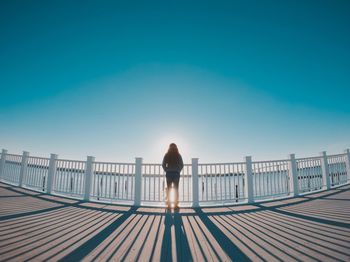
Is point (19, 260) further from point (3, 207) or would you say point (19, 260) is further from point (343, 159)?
point (343, 159)

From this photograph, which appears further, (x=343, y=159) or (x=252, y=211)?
(x=343, y=159)

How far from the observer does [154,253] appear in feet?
7.73

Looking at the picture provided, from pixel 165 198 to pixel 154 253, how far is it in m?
3.28

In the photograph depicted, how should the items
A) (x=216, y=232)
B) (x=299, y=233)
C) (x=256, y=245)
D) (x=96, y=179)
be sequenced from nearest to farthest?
(x=256, y=245)
(x=299, y=233)
(x=216, y=232)
(x=96, y=179)

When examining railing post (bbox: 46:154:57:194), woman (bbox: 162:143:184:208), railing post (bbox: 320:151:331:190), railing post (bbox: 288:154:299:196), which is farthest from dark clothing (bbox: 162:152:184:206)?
railing post (bbox: 320:151:331:190)

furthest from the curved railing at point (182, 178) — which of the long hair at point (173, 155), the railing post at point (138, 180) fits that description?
the long hair at point (173, 155)

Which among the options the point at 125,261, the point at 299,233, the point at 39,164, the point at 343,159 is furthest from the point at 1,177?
the point at 343,159

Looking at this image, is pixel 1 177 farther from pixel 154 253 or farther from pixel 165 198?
pixel 154 253

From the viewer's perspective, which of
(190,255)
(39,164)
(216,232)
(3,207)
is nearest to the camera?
(190,255)

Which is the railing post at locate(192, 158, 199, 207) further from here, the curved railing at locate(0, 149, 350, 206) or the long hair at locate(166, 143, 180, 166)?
the long hair at locate(166, 143, 180, 166)

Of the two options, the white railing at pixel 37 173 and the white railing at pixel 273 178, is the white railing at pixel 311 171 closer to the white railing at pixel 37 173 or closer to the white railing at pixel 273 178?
the white railing at pixel 273 178

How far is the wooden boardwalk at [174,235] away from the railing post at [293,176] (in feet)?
6.55

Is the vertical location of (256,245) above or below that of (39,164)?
below

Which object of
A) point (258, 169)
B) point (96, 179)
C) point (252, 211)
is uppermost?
point (258, 169)
